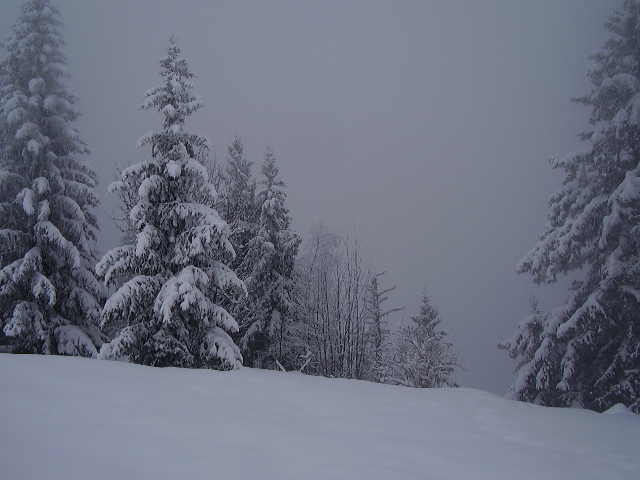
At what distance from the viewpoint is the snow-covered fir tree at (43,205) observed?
40.0 ft

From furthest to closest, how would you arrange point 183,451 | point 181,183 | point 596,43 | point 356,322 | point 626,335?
point 356,322
point 596,43
point 181,183
point 626,335
point 183,451

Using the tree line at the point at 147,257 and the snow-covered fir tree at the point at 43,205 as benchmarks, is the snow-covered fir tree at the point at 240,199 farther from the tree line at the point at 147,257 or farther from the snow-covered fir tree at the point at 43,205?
the snow-covered fir tree at the point at 43,205

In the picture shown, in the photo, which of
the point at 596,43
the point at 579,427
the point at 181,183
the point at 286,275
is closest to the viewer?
the point at 579,427

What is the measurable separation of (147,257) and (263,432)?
7976mm

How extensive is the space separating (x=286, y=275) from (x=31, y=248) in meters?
10.1

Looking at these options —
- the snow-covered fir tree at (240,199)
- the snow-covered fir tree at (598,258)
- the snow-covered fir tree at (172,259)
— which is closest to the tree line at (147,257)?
the snow-covered fir tree at (172,259)

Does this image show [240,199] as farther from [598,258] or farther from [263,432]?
[263,432]

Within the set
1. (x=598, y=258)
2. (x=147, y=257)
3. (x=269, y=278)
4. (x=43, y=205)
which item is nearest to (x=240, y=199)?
(x=269, y=278)

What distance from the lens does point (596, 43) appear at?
12.1 meters

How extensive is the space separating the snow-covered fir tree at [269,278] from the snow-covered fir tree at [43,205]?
619 centimetres

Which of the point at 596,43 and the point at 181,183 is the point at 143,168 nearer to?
the point at 181,183

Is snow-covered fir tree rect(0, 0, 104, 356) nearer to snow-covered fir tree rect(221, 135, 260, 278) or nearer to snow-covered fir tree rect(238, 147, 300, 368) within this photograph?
snow-covered fir tree rect(221, 135, 260, 278)

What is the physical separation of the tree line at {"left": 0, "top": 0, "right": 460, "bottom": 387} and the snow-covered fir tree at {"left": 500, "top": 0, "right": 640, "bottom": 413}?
5.89 metres

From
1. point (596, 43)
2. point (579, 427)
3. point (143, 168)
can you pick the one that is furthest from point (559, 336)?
point (143, 168)
